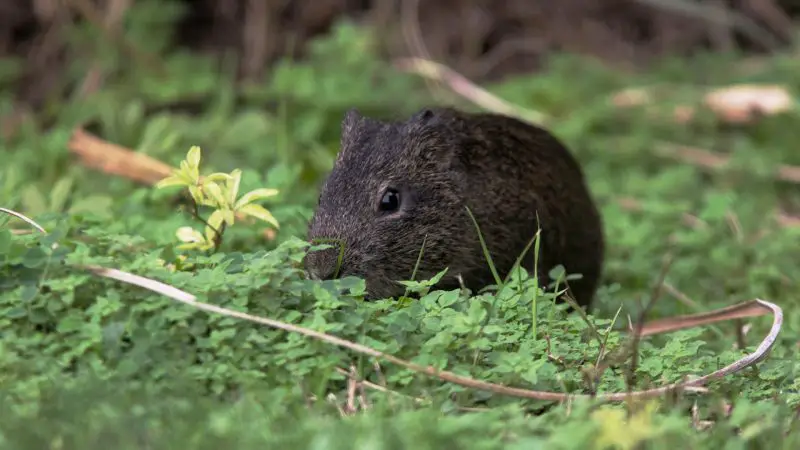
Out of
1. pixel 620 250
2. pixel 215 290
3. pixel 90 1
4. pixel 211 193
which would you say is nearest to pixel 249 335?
pixel 215 290

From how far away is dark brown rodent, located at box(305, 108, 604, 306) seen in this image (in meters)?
4.63

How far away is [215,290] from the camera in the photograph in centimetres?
368

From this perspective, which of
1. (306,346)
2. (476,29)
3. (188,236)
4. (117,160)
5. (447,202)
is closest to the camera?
(306,346)

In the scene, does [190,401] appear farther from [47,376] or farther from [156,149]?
[156,149]

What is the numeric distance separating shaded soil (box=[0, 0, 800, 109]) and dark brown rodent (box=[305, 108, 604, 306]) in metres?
4.39

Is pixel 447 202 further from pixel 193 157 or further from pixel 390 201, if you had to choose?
pixel 193 157

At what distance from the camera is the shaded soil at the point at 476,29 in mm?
9867

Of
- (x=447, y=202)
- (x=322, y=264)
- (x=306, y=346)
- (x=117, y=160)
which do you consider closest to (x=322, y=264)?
(x=322, y=264)

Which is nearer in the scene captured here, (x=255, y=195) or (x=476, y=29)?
(x=255, y=195)

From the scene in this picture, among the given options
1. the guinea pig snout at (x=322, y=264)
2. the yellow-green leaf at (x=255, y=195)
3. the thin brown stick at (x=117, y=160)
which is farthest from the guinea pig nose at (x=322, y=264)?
the thin brown stick at (x=117, y=160)

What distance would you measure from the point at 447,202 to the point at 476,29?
5807mm

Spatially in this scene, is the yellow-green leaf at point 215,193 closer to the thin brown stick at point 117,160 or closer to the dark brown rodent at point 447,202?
the dark brown rodent at point 447,202

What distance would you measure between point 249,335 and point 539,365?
3.11ft

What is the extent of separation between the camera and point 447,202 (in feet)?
16.2
